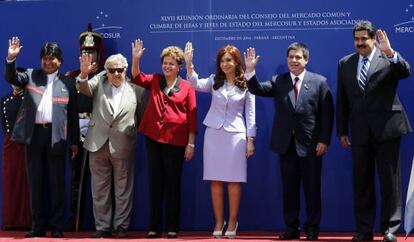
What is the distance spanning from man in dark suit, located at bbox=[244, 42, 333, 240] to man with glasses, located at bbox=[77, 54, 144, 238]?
1265 mm

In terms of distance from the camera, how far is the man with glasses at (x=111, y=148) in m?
7.22

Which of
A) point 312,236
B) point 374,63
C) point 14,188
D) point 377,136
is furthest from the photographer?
point 14,188

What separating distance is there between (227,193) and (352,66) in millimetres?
1928

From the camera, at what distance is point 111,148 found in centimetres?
720

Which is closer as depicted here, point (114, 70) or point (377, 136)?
point (377, 136)

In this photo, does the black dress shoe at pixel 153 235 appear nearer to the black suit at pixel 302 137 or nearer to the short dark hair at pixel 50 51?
the black suit at pixel 302 137

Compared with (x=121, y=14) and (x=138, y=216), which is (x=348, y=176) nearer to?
(x=138, y=216)

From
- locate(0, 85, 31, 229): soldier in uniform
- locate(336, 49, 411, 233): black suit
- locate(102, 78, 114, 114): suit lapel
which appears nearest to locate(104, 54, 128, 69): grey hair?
locate(102, 78, 114, 114): suit lapel

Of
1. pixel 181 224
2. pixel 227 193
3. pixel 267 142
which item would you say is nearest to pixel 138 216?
pixel 181 224

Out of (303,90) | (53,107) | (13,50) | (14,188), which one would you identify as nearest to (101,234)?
(53,107)

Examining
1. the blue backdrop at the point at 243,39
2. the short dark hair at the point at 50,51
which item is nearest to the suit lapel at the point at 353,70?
the blue backdrop at the point at 243,39

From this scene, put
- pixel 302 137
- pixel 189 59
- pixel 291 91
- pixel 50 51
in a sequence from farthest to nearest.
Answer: pixel 50 51
pixel 189 59
pixel 291 91
pixel 302 137

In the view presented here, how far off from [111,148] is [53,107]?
68cm

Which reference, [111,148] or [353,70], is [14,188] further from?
[353,70]
